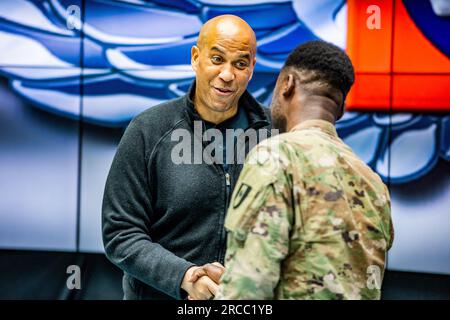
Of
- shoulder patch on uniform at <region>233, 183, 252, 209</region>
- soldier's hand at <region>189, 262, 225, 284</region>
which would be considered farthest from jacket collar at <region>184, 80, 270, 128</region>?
shoulder patch on uniform at <region>233, 183, 252, 209</region>

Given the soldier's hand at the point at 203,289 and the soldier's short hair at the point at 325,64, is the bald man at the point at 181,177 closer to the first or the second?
the soldier's hand at the point at 203,289

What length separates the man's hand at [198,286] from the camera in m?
2.23

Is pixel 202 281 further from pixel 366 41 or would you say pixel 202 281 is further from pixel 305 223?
pixel 366 41

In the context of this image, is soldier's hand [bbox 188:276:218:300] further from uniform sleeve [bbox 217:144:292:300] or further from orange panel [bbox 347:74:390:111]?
orange panel [bbox 347:74:390:111]

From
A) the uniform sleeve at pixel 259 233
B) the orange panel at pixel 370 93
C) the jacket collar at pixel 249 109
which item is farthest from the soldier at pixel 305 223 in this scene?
the orange panel at pixel 370 93

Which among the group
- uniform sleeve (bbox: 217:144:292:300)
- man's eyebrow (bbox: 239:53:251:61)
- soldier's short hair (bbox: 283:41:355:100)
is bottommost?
uniform sleeve (bbox: 217:144:292:300)

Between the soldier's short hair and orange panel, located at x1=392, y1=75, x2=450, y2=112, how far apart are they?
3335 millimetres

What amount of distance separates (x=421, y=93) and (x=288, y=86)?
3.48 meters

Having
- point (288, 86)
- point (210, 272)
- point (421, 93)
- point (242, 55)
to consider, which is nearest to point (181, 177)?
point (210, 272)

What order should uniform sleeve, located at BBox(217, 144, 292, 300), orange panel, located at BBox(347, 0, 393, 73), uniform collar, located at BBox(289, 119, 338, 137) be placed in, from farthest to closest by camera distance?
1. orange panel, located at BBox(347, 0, 393, 73)
2. uniform collar, located at BBox(289, 119, 338, 137)
3. uniform sleeve, located at BBox(217, 144, 292, 300)

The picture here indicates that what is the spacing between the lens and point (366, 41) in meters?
5.16

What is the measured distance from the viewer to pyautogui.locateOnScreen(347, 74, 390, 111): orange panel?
17.0 feet

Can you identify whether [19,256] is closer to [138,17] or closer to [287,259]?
[138,17]

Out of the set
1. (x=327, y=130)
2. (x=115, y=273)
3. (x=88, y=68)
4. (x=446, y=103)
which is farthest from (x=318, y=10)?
(x=327, y=130)
